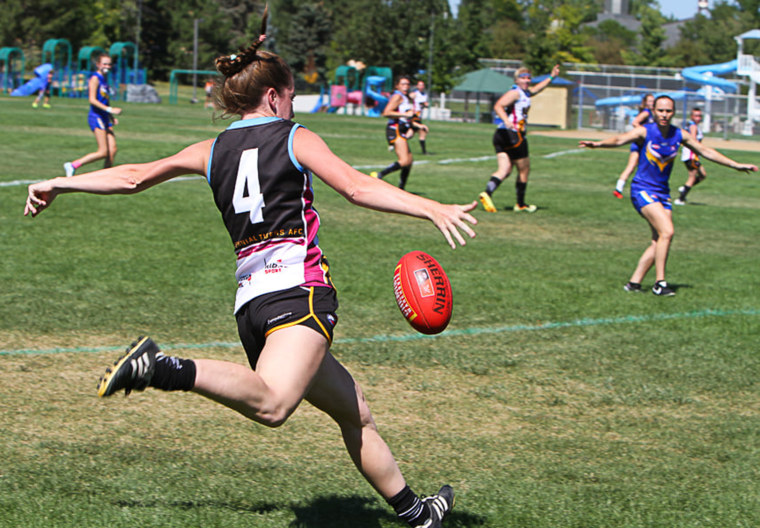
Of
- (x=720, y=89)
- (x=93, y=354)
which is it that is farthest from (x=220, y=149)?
(x=720, y=89)

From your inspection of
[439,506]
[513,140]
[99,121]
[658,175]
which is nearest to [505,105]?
[513,140]

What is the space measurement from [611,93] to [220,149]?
6681 centimetres

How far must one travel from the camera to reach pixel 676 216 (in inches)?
668

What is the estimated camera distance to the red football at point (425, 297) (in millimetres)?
4059

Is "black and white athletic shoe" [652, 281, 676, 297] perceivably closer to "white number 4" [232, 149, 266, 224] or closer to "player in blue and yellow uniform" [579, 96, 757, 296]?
"player in blue and yellow uniform" [579, 96, 757, 296]

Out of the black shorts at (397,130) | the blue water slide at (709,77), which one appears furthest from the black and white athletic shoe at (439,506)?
the blue water slide at (709,77)

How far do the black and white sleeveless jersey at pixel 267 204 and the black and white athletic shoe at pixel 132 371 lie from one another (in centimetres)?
66

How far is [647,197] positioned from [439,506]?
663cm

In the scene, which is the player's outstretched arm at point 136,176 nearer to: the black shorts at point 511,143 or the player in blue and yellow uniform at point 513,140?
the player in blue and yellow uniform at point 513,140

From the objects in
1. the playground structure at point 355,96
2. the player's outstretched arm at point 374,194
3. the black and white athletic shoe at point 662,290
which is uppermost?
the playground structure at point 355,96

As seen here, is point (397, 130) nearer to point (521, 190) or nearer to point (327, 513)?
point (521, 190)

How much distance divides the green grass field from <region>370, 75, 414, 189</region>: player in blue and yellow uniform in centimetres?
391

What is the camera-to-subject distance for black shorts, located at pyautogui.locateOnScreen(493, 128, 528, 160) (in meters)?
16.2

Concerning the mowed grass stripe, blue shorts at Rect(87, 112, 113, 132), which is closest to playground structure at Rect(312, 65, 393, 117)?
blue shorts at Rect(87, 112, 113, 132)
